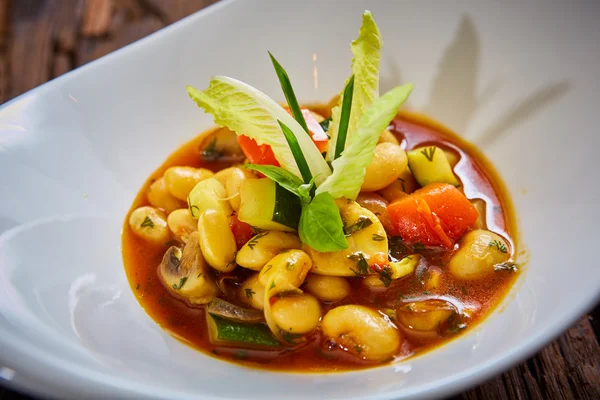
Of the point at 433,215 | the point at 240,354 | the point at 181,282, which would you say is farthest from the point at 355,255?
the point at 181,282

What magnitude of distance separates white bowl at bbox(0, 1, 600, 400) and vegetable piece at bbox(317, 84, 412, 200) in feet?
1.73

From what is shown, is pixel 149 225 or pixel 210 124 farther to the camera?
pixel 210 124

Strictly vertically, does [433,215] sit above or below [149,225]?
above

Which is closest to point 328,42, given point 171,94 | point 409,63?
point 409,63

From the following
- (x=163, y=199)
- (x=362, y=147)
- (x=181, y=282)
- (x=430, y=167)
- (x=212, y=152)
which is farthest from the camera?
(x=212, y=152)

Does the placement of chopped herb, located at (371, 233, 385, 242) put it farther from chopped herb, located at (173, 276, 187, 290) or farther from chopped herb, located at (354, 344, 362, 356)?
chopped herb, located at (173, 276, 187, 290)

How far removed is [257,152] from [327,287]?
21.3 inches

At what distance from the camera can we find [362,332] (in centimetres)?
160

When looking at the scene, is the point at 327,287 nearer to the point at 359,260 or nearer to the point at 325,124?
the point at 359,260

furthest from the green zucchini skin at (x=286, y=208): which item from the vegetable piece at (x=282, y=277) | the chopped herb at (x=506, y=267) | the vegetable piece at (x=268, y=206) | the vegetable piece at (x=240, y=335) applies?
the chopped herb at (x=506, y=267)

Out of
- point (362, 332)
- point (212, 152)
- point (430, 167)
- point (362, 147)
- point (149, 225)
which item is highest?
point (362, 147)

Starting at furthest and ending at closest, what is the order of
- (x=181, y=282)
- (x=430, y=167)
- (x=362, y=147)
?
(x=430, y=167)
(x=181, y=282)
(x=362, y=147)

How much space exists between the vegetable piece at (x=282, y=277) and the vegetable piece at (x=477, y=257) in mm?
495

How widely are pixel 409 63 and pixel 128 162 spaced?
50.2 inches
